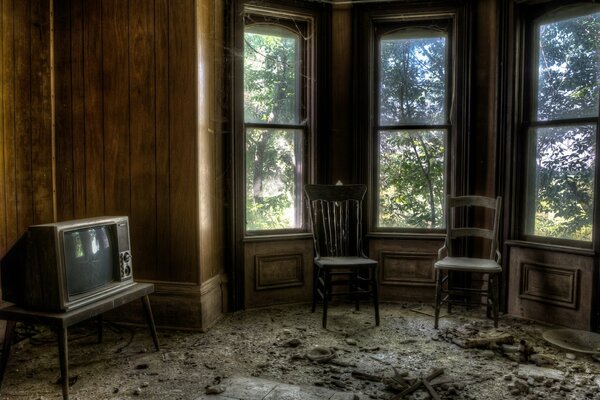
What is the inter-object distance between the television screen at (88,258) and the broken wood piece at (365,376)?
139 centimetres

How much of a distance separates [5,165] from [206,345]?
164 centimetres

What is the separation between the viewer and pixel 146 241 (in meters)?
3.00

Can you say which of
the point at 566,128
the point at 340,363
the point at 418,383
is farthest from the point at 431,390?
the point at 566,128

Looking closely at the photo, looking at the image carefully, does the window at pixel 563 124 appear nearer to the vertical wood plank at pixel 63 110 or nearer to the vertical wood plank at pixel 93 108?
the vertical wood plank at pixel 93 108

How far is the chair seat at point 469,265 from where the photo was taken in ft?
9.82

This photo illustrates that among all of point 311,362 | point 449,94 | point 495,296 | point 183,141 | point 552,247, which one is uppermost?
point 449,94

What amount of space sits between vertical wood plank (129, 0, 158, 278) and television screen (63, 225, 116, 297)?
586mm

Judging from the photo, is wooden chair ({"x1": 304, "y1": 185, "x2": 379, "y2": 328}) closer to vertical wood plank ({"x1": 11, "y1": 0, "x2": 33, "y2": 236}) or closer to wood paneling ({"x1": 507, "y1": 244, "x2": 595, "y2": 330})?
wood paneling ({"x1": 507, "y1": 244, "x2": 595, "y2": 330})

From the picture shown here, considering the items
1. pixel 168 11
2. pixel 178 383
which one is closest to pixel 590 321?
pixel 178 383

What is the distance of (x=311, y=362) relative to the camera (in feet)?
8.16

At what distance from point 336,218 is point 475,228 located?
1074mm

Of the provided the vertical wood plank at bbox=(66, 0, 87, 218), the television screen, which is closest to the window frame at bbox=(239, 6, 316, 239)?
the vertical wood plank at bbox=(66, 0, 87, 218)

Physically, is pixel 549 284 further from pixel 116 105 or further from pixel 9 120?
pixel 9 120

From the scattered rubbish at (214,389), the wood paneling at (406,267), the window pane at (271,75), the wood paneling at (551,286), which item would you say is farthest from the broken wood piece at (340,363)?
the window pane at (271,75)
